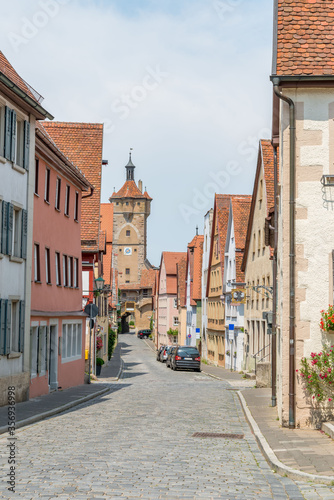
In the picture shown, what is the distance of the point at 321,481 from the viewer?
29.9 feet

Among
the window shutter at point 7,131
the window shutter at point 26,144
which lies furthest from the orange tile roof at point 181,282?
the window shutter at point 7,131

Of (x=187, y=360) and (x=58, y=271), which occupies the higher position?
(x=58, y=271)

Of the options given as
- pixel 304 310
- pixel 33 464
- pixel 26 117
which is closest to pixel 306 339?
pixel 304 310

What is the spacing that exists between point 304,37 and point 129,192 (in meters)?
142

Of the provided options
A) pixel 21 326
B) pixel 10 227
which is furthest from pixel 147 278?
pixel 10 227

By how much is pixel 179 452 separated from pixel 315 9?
904 cm

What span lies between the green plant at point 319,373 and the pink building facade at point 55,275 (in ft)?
34.7

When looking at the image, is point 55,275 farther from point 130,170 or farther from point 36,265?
point 130,170

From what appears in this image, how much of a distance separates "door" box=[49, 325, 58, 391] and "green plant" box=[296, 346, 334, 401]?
13.6 meters

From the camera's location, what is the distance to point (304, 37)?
48.0ft

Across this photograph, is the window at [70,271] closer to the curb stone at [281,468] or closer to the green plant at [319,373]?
the curb stone at [281,468]

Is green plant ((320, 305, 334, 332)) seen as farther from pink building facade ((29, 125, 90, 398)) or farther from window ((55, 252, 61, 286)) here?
window ((55, 252, 61, 286))

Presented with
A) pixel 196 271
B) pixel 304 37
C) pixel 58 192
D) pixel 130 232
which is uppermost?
pixel 130 232

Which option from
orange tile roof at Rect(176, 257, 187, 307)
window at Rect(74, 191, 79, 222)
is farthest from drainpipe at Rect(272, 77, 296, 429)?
orange tile roof at Rect(176, 257, 187, 307)
